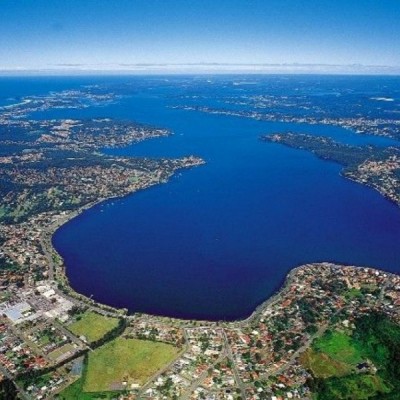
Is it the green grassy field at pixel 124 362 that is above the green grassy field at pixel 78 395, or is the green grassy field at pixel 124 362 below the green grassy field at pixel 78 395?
above

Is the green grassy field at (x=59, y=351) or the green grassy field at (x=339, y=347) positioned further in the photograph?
the green grassy field at (x=339, y=347)

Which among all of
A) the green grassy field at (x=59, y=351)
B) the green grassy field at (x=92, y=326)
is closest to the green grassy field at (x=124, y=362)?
the green grassy field at (x=92, y=326)

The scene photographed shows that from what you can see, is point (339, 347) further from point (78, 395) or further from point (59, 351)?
point (59, 351)

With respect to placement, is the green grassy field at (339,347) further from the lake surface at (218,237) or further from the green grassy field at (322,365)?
the lake surface at (218,237)

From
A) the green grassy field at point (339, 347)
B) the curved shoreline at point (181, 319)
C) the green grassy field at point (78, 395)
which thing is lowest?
the green grassy field at point (78, 395)

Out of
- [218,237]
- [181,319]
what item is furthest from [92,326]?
[218,237]

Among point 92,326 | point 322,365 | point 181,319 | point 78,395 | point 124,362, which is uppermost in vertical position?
point 92,326
